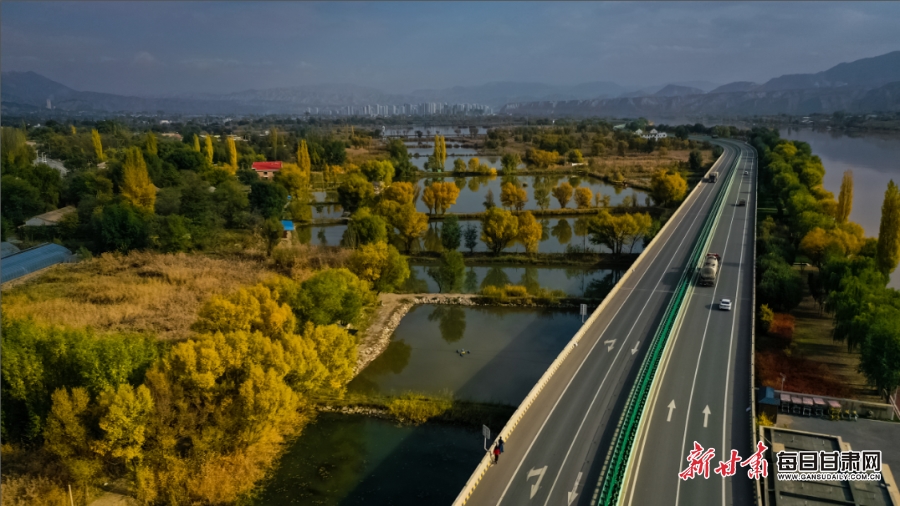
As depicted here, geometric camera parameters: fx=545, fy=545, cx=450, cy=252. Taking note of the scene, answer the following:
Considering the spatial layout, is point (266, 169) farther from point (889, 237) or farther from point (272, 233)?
point (889, 237)

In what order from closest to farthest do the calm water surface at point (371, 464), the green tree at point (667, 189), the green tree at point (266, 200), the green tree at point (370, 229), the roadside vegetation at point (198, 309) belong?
the roadside vegetation at point (198, 309) < the calm water surface at point (371, 464) < the green tree at point (370, 229) < the green tree at point (266, 200) < the green tree at point (667, 189)

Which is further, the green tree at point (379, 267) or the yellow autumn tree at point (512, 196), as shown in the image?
the yellow autumn tree at point (512, 196)

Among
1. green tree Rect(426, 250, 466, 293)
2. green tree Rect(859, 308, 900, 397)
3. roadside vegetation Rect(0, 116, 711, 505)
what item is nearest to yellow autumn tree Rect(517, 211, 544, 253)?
roadside vegetation Rect(0, 116, 711, 505)

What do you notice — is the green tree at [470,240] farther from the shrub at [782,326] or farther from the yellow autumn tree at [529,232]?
the shrub at [782,326]

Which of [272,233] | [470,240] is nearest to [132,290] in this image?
[272,233]

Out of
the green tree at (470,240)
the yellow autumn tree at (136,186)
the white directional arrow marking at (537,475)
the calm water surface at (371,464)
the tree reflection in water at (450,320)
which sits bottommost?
the calm water surface at (371,464)

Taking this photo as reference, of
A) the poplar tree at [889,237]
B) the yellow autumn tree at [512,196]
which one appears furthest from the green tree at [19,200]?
the poplar tree at [889,237]
